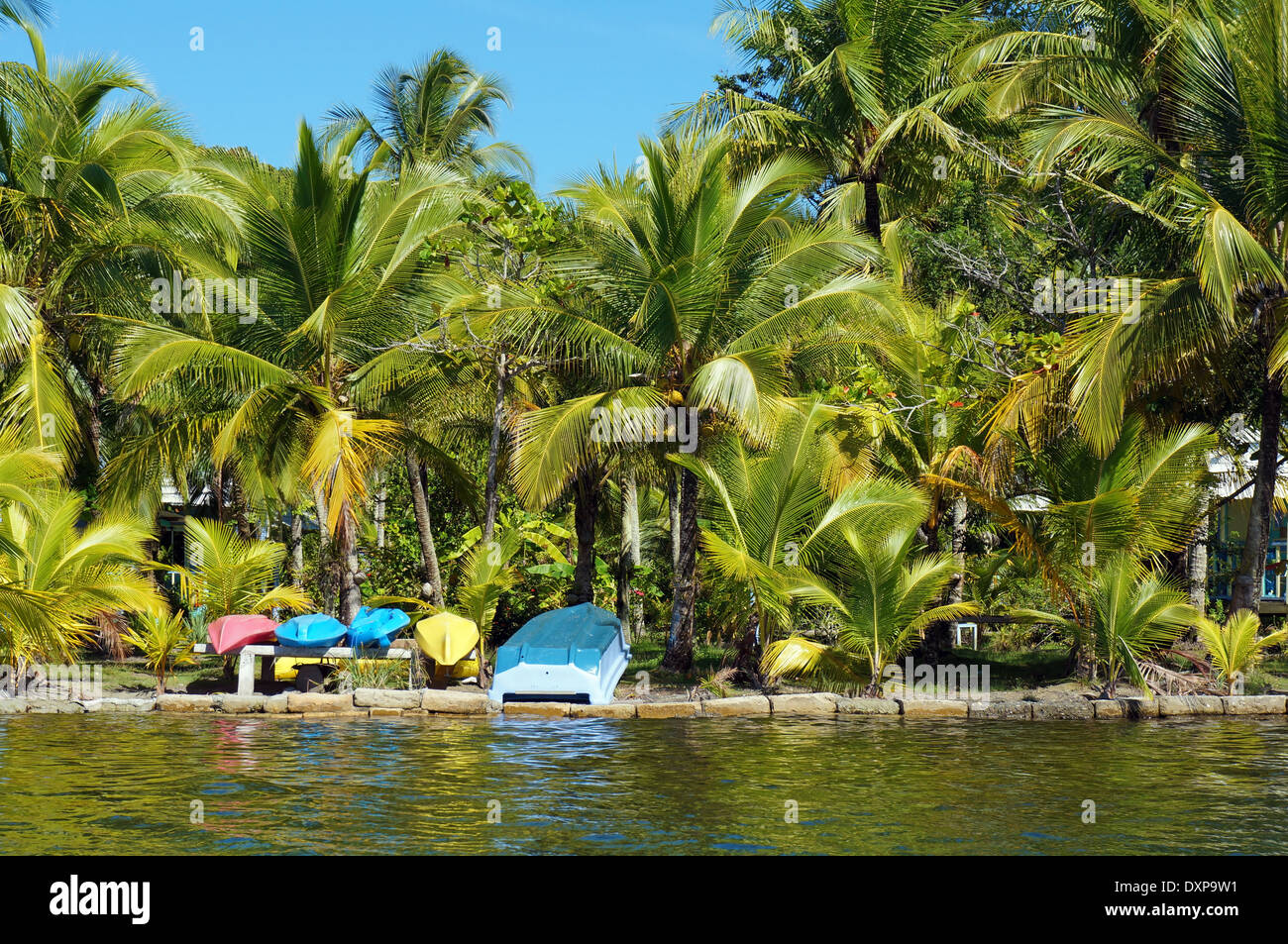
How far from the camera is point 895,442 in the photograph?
63.6 feet

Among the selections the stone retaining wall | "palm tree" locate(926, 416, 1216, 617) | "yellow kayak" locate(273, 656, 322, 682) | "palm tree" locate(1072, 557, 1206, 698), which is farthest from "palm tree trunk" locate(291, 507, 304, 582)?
"palm tree" locate(1072, 557, 1206, 698)

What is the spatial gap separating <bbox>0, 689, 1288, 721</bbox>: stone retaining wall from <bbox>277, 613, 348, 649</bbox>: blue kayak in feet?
3.69

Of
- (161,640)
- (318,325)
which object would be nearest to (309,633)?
(161,640)

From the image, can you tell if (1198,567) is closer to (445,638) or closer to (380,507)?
(445,638)

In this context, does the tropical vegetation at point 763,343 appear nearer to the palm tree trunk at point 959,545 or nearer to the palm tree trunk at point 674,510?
the palm tree trunk at point 959,545

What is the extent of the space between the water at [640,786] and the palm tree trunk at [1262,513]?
249cm

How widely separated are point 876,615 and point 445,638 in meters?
5.88

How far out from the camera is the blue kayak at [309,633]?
17781mm

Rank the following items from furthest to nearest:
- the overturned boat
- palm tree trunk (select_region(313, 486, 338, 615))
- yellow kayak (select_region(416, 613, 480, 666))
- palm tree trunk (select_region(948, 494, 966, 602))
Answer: palm tree trunk (select_region(313, 486, 338, 615)), palm tree trunk (select_region(948, 494, 966, 602)), yellow kayak (select_region(416, 613, 480, 666)), the overturned boat

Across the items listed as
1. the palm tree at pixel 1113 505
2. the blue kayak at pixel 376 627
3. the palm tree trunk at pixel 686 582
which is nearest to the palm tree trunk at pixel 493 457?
the blue kayak at pixel 376 627

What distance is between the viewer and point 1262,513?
57.2 feet

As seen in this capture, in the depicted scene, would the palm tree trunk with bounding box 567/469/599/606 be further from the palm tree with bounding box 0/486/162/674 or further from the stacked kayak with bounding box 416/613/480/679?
the palm tree with bounding box 0/486/162/674

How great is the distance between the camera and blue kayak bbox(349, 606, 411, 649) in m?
18.3

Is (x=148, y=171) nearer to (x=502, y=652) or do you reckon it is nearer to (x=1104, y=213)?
(x=502, y=652)
